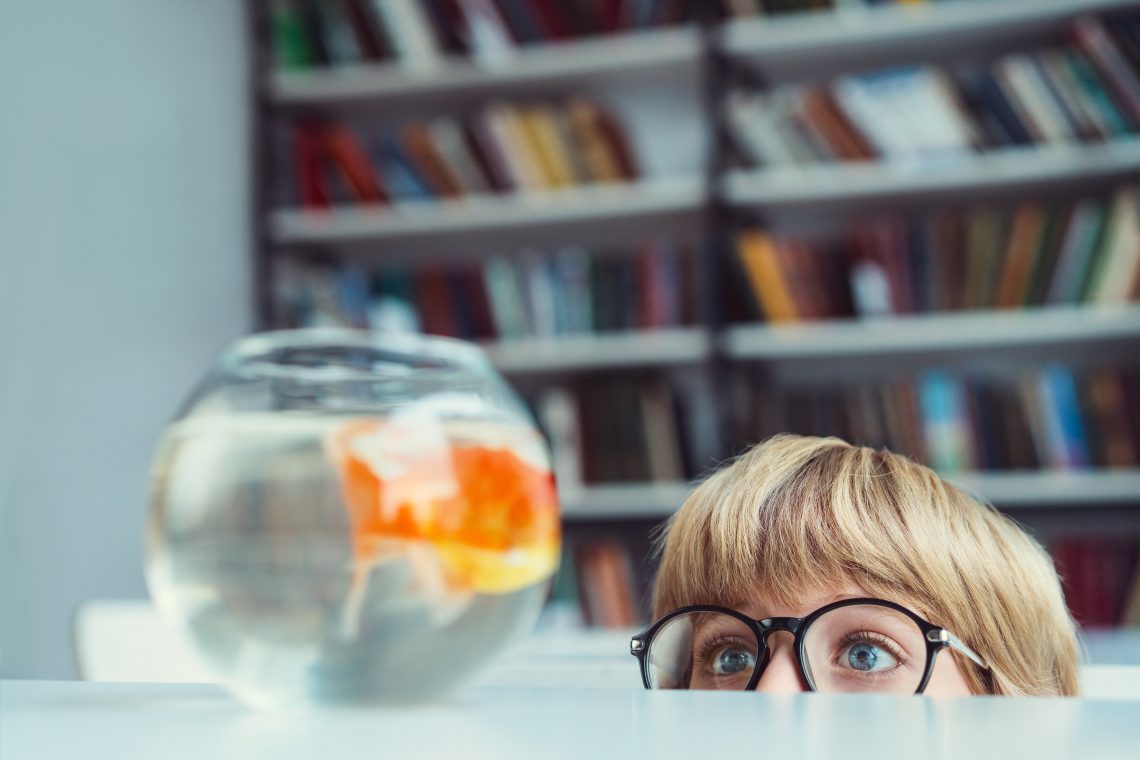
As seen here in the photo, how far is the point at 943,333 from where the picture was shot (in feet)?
8.73

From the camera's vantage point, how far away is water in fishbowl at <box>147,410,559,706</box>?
340mm

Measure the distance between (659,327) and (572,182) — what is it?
0.43 metres

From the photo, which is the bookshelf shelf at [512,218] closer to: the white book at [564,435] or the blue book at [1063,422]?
the white book at [564,435]

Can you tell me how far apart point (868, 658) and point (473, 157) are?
2.31m

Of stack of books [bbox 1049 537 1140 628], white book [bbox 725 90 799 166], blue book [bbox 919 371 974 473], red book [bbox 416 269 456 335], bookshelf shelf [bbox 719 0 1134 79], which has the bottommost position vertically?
stack of books [bbox 1049 537 1140 628]

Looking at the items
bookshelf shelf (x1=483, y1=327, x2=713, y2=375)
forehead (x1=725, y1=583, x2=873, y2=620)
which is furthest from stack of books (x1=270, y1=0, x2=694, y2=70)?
forehead (x1=725, y1=583, x2=873, y2=620)

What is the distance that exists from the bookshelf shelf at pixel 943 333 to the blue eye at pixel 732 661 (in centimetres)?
183

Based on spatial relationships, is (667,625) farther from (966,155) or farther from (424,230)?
(424,230)

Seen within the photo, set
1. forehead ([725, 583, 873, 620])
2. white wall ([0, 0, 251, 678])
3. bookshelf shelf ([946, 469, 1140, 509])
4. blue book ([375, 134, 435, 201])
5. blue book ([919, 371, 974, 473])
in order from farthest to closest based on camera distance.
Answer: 1. blue book ([375, 134, 435, 201])
2. blue book ([919, 371, 974, 473])
3. bookshelf shelf ([946, 469, 1140, 509])
4. white wall ([0, 0, 251, 678])
5. forehead ([725, 583, 873, 620])

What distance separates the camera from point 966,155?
2666mm

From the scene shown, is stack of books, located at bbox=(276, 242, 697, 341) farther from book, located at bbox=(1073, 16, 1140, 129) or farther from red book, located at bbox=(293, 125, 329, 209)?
book, located at bbox=(1073, 16, 1140, 129)

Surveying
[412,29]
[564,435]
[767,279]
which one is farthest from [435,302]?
[767,279]

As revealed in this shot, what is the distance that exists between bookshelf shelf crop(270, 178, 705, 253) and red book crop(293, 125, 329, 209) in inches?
1.5

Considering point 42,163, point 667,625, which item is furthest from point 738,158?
point 667,625
